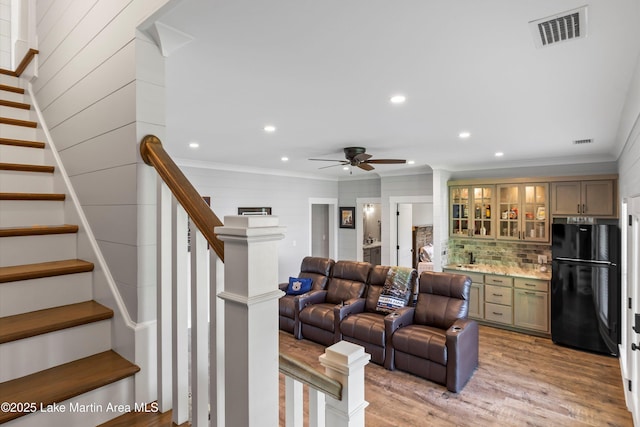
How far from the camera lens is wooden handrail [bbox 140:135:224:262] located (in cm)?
100

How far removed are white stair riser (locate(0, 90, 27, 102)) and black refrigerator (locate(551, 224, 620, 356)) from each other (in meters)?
6.28

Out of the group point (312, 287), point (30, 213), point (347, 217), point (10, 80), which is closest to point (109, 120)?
point (30, 213)

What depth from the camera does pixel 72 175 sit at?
192 centimetres

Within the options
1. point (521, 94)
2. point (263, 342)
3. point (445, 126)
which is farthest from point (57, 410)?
point (445, 126)

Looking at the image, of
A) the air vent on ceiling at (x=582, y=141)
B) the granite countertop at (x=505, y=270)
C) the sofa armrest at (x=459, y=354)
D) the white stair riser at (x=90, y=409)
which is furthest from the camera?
the granite countertop at (x=505, y=270)

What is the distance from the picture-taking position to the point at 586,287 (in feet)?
14.9

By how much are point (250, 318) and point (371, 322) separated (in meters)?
3.73

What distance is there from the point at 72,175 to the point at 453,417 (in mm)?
3625

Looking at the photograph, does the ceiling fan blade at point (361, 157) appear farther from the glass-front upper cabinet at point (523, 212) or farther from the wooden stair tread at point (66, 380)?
the wooden stair tread at point (66, 380)

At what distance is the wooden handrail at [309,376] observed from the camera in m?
1.19

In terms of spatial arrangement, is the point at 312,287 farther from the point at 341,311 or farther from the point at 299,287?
the point at 341,311

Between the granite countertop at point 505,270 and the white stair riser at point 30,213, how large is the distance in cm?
A: 571

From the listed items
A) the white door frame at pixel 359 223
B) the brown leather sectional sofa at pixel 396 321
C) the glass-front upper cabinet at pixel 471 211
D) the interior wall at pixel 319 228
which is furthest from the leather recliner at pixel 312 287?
the interior wall at pixel 319 228

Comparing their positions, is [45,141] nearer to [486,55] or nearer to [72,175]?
[72,175]
